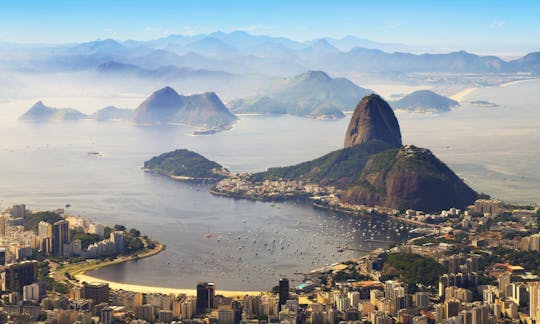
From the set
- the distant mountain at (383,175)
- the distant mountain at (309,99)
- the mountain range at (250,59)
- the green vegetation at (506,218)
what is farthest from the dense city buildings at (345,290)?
the mountain range at (250,59)

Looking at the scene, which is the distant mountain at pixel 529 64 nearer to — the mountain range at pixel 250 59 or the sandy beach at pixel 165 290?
the mountain range at pixel 250 59

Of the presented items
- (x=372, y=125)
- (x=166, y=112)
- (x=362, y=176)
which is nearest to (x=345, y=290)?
(x=362, y=176)

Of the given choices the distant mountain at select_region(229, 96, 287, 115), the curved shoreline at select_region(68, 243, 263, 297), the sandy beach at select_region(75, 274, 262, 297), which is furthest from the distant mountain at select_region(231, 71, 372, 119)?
the sandy beach at select_region(75, 274, 262, 297)

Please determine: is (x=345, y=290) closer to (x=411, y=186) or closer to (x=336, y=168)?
(x=411, y=186)

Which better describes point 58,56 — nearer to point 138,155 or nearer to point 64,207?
point 138,155

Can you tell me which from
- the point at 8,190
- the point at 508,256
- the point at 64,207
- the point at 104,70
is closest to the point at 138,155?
the point at 8,190

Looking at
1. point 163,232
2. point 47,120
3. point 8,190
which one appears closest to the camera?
point 163,232
